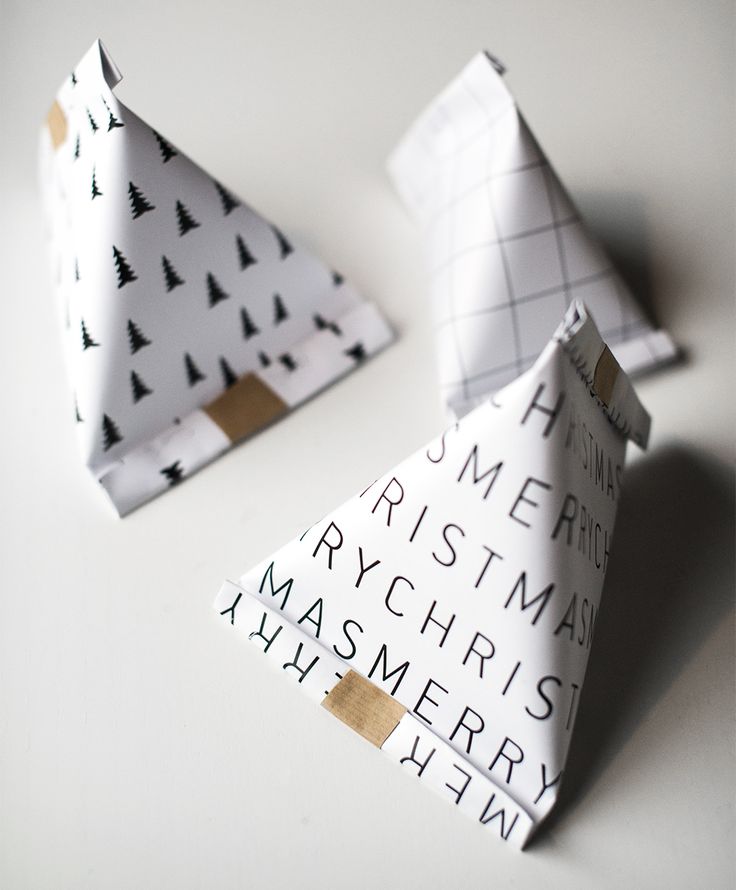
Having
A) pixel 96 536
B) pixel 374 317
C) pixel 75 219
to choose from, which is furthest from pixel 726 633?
pixel 75 219

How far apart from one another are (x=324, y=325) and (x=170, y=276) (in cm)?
18

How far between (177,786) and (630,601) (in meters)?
0.40

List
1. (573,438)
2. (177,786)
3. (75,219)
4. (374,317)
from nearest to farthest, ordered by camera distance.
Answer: (573,438) → (177,786) → (75,219) → (374,317)

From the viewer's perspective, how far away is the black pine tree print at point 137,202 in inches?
30.7

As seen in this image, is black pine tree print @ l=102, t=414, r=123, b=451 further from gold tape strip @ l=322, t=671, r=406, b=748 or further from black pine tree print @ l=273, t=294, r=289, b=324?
gold tape strip @ l=322, t=671, r=406, b=748

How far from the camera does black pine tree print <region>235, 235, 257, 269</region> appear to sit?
86 centimetres

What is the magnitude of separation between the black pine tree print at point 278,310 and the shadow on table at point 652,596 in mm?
376

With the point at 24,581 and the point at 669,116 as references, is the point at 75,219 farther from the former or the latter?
the point at 669,116

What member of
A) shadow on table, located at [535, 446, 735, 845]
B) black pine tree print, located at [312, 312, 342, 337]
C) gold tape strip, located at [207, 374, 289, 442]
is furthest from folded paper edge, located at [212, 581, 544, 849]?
black pine tree print, located at [312, 312, 342, 337]

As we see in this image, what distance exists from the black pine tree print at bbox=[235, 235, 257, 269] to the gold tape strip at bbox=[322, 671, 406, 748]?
1.34ft

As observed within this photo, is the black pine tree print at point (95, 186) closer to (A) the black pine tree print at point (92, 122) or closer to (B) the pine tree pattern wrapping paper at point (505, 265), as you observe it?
(A) the black pine tree print at point (92, 122)

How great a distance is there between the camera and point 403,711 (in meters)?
0.69

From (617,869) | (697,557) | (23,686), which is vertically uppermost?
(697,557)

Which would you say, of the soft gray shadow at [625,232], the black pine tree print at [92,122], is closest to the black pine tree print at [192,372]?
the black pine tree print at [92,122]
